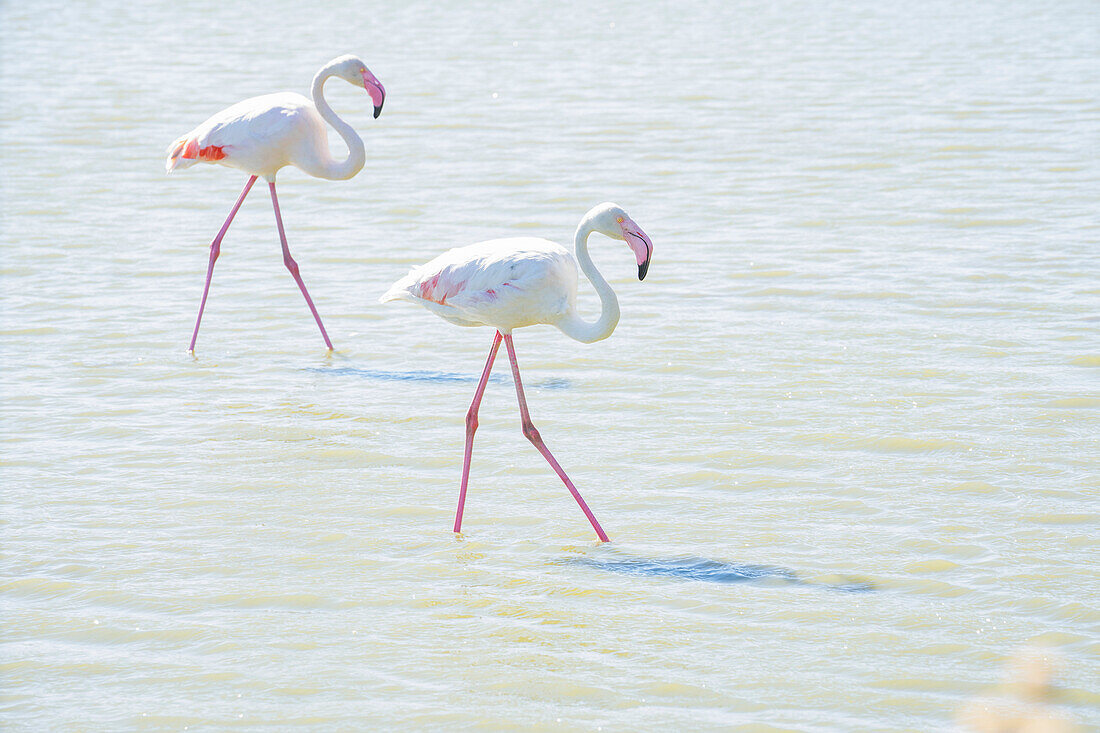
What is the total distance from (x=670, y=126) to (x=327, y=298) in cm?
544

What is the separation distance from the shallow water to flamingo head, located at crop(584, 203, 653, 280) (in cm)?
102

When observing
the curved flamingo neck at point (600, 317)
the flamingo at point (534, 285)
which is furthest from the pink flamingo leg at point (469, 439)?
the curved flamingo neck at point (600, 317)

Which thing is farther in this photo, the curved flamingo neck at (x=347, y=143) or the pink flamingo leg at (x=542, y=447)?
the curved flamingo neck at (x=347, y=143)

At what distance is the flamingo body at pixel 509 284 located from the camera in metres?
5.30

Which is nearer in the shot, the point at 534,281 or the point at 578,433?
the point at 534,281

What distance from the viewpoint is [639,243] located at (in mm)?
5125

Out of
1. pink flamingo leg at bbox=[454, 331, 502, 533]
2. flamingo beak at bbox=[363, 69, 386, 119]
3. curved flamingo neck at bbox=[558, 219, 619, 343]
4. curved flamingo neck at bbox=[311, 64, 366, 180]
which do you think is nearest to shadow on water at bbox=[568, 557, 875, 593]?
pink flamingo leg at bbox=[454, 331, 502, 533]

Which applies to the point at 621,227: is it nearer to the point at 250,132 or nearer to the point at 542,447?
the point at 542,447

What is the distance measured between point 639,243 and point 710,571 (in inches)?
46.1

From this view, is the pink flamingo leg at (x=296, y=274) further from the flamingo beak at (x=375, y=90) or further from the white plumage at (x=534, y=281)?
the white plumage at (x=534, y=281)

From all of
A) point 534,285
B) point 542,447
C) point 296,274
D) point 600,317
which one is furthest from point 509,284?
point 296,274

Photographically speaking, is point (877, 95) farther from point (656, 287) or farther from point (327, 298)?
point (327, 298)

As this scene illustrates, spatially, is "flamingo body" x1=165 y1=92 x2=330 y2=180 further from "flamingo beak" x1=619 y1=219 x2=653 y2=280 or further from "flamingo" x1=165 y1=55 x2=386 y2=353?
"flamingo beak" x1=619 y1=219 x2=653 y2=280

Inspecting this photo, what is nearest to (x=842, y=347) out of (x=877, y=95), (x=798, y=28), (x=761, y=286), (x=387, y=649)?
(x=761, y=286)
